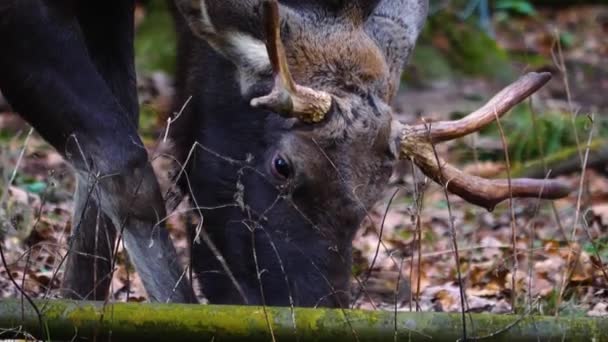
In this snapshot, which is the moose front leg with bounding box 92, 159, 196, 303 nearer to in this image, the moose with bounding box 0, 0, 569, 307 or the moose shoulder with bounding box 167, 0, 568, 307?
the moose with bounding box 0, 0, 569, 307

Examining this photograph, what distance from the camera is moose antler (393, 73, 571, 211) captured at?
18.9ft

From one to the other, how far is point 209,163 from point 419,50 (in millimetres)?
9577

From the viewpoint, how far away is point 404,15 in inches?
246

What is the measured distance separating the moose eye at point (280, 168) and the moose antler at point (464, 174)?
50cm

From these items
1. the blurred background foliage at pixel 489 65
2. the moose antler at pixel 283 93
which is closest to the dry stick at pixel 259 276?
the moose antler at pixel 283 93

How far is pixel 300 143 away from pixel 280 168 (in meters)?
0.14

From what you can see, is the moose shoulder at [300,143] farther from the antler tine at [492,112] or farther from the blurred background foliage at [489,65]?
the blurred background foliage at [489,65]

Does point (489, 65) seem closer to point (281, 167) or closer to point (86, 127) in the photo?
point (281, 167)

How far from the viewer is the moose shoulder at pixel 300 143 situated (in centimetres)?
546

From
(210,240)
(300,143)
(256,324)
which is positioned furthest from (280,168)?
(256,324)

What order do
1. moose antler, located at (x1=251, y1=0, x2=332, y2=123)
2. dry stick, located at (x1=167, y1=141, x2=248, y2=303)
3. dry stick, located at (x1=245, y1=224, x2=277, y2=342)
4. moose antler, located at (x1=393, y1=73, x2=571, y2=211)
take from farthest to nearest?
1. moose antler, located at (x1=393, y1=73, x2=571, y2=211)
2. dry stick, located at (x1=167, y1=141, x2=248, y2=303)
3. moose antler, located at (x1=251, y1=0, x2=332, y2=123)
4. dry stick, located at (x1=245, y1=224, x2=277, y2=342)

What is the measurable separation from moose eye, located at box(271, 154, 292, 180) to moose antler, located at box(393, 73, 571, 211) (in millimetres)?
499

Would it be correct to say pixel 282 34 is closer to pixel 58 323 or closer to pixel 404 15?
pixel 404 15

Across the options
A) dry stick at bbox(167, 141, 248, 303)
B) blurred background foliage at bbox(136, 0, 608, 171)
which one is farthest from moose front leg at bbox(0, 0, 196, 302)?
blurred background foliage at bbox(136, 0, 608, 171)
